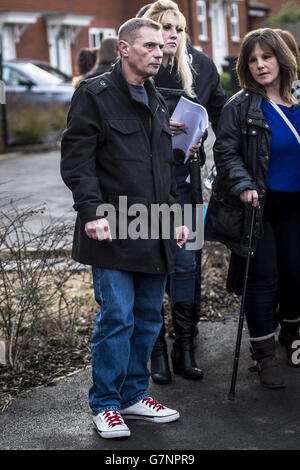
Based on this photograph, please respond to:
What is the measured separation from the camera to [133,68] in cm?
394

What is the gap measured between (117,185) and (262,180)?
0.98 m

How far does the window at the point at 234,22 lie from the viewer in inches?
1646

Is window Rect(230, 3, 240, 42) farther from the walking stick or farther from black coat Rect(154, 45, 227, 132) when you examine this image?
the walking stick

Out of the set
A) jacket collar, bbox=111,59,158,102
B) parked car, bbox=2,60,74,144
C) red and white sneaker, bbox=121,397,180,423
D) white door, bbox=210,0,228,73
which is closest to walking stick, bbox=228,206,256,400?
red and white sneaker, bbox=121,397,180,423

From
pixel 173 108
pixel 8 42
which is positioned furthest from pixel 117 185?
pixel 8 42

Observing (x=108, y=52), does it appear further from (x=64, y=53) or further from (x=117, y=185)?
(x=64, y=53)

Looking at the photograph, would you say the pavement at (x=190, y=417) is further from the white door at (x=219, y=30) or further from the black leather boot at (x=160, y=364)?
the white door at (x=219, y=30)

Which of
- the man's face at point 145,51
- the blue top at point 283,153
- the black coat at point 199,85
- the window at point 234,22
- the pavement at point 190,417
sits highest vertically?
the window at point 234,22

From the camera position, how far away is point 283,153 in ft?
14.9

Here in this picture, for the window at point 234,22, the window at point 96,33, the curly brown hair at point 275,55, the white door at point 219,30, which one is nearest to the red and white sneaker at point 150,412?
the curly brown hair at point 275,55

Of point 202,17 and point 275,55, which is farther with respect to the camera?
point 202,17

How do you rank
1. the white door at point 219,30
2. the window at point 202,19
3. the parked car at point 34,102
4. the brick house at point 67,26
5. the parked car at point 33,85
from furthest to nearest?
1. the white door at point 219,30
2. the window at point 202,19
3. the brick house at point 67,26
4. the parked car at point 33,85
5. the parked car at point 34,102

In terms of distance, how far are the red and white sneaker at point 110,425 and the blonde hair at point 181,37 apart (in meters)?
1.91
